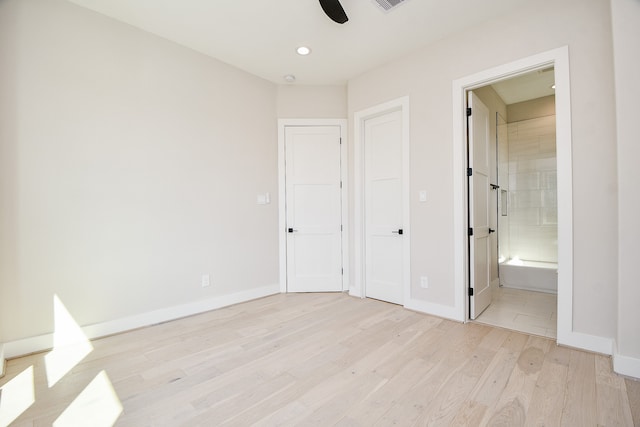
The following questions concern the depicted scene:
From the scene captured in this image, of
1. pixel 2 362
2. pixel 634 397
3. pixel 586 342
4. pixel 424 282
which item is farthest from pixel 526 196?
pixel 2 362

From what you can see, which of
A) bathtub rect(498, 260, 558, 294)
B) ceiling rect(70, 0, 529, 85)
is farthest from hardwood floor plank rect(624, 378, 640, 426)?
ceiling rect(70, 0, 529, 85)

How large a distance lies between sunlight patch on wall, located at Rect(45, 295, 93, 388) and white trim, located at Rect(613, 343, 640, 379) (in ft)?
12.3

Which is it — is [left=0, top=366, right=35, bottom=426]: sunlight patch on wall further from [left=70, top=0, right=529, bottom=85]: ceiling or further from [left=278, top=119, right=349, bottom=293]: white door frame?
[left=70, top=0, right=529, bottom=85]: ceiling

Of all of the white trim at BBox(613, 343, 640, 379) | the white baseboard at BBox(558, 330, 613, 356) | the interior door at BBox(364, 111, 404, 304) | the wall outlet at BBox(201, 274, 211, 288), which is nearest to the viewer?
the white trim at BBox(613, 343, 640, 379)

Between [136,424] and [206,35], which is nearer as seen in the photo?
[136,424]

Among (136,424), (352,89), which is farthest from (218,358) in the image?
(352,89)

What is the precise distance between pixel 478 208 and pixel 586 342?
4.55ft

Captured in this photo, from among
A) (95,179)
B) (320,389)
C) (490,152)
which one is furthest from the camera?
(490,152)

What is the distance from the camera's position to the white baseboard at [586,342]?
2.14m

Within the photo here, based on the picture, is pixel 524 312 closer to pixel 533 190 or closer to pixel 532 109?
pixel 533 190

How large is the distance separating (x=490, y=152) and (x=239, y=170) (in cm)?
310

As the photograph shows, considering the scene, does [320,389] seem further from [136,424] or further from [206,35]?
[206,35]

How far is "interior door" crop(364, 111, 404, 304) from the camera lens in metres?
3.44

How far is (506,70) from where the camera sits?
8.41 feet
